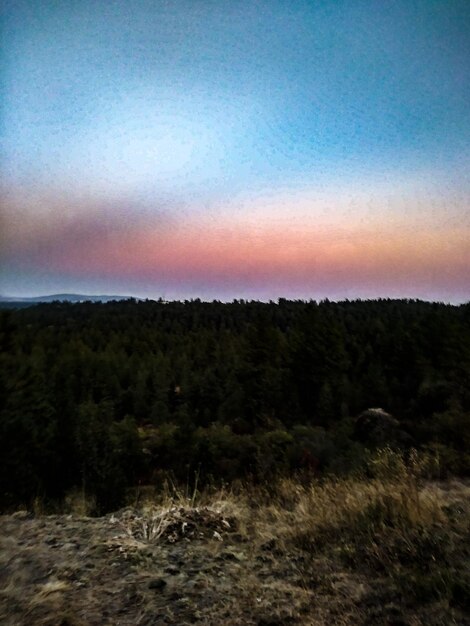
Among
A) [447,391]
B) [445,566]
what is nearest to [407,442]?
[447,391]

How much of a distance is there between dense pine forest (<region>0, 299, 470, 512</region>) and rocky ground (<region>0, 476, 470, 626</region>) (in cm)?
218

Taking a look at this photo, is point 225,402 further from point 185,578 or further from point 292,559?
point 185,578

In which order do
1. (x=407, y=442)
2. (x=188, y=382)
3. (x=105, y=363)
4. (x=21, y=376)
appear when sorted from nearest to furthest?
(x=407, y=442) → (x=21, y=376) → (x=188, y=382) → (x=105, y=363)

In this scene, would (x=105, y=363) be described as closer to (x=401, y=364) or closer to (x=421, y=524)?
(x=401, y=364)

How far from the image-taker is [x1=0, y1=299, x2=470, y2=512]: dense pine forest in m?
22.1

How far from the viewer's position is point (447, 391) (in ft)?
107

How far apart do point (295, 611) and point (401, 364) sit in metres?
52.3

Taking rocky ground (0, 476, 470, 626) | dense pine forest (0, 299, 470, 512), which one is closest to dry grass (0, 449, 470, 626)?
rocky ground (0, 476, 470, 626)

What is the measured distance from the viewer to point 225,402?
50.0m

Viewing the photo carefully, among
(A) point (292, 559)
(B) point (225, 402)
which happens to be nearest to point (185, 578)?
(A) point (292, 559)

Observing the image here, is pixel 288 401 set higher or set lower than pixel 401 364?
lower

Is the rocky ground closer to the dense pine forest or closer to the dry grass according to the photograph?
the dry grass

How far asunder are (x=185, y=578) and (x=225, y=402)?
47.6m

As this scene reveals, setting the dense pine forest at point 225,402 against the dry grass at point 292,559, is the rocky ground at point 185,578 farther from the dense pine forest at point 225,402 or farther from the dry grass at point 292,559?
the dense pine forest at point 225,402
